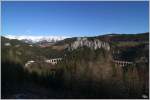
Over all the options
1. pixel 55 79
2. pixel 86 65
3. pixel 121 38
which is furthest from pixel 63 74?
pixel 121 38

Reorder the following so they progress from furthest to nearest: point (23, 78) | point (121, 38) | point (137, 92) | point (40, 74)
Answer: point (121, 38), point (40, 74), point (137, 92), point (23, 78)

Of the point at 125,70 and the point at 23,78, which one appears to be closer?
the point at 23,78

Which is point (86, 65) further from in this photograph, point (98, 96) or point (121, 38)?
point (121, 38)

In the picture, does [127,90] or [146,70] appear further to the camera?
[146,70]

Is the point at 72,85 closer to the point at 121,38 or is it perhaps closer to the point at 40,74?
the point at 40,74

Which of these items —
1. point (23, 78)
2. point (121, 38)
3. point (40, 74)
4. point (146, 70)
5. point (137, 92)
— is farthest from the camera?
point (121, 38)

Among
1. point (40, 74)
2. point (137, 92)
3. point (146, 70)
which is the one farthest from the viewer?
point (146, 70)

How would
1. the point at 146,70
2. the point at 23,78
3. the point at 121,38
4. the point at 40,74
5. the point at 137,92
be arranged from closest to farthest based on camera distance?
the point at 23,78 < the point at 137,92 < the point at 40,74 < the point at 146,70 < the point at 121,38

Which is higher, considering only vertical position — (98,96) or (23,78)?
(23,78)

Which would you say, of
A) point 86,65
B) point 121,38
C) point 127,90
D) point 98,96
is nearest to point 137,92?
point 127,90
